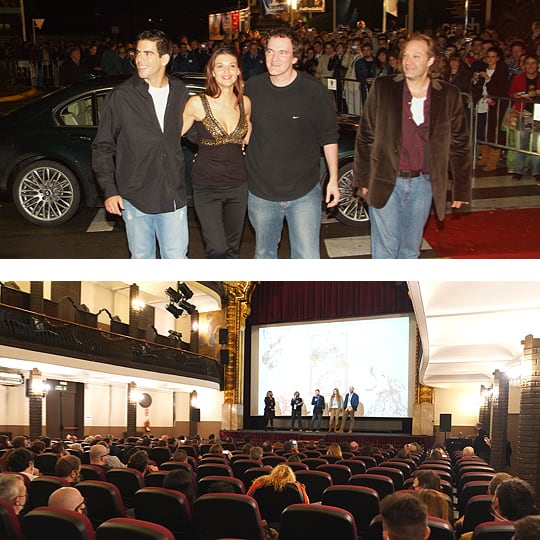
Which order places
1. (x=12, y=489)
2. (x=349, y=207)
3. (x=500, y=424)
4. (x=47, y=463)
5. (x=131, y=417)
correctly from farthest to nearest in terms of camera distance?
(x=131, y=417) < (x=500, y=424) < (x=47, y=463) < (x=349, y=207) < (x=12, y=489)

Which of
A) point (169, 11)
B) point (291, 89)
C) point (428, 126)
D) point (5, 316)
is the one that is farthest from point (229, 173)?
point (5, 316)

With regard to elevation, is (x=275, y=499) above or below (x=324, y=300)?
below

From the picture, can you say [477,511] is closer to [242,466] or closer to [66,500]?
[66,500]

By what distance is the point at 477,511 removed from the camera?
4.60m

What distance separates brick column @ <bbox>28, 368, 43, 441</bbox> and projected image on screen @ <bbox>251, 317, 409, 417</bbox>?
685cm

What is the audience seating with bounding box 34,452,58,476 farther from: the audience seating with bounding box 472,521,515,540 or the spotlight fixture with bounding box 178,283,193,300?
the spotlight fixture with bounding box 178,283,193,300

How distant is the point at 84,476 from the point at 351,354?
43.6ft

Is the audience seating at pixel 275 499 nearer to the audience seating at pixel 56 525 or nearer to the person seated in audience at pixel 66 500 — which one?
the person seated in audience at pixel 66 500

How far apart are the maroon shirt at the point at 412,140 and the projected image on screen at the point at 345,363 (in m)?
14.4

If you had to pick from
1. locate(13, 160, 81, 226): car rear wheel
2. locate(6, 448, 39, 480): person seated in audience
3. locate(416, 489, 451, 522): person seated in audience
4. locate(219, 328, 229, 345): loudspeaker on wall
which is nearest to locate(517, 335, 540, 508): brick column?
locate(416, 489, 451, 522): person seated in audience

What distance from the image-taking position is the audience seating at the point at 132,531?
10.3ft

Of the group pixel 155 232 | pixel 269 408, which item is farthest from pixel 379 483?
pixel 269 408

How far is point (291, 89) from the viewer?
173 inches

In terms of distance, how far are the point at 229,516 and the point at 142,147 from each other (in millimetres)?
2426
